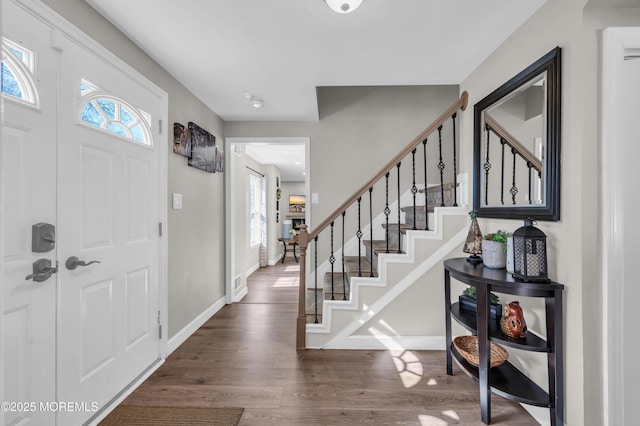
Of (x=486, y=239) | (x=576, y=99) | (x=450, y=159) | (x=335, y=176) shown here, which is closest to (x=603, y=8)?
(x=576, y=99)

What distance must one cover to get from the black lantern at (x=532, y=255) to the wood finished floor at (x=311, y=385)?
88 centimetres

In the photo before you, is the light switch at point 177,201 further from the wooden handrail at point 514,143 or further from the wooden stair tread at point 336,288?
the wooden handrail at point 514,143

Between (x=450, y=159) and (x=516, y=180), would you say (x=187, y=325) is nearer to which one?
(x=516, y=180)

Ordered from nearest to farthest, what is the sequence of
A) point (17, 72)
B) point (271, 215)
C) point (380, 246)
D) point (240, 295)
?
point (17, 72) → point (380, 246) → point (240, 295) → point (271, 215)

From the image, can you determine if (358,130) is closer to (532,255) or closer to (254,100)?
(254,100)

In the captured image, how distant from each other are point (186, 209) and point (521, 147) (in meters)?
2.70

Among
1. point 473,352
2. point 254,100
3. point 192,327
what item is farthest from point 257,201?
point 473,352

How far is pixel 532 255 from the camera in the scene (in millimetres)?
1538

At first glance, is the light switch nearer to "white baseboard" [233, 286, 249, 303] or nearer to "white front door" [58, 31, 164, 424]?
"white front door" [58, 31, 164, 424]

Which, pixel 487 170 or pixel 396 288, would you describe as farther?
pixel 396 288

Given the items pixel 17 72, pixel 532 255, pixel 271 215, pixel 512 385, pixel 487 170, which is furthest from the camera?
pixel 271 215

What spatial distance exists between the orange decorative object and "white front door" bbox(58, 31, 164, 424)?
7.76ft

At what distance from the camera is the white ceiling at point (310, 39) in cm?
167

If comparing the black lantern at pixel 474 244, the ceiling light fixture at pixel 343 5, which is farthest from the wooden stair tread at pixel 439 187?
the ceiling light fixture at pixel 343 5
